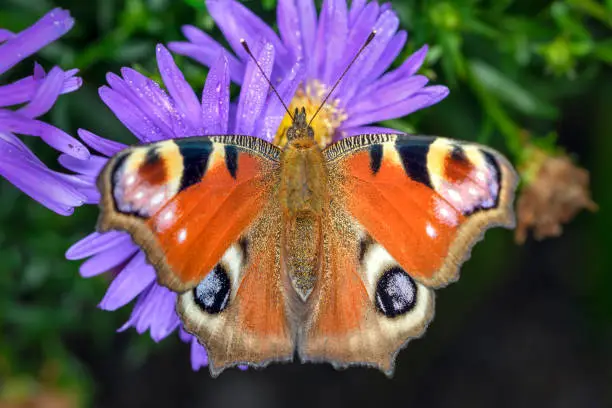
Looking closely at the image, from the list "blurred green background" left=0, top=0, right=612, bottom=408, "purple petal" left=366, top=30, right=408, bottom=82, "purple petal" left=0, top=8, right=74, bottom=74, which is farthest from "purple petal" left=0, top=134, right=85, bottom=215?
"purple petal" left=366, top=30, right=408, bottom=82

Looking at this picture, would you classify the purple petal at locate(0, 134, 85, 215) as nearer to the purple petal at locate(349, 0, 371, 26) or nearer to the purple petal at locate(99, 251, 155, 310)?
the purple petal at locate(99, 251, 155, 310)

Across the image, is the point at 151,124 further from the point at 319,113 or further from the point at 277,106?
the point at 319,113

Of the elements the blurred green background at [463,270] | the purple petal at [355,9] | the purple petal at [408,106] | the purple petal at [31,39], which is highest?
the purple petal at [31,39]

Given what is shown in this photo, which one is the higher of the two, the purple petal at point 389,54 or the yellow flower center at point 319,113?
the purple petal at point 389,54

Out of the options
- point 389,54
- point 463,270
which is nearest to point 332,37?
point 389,54

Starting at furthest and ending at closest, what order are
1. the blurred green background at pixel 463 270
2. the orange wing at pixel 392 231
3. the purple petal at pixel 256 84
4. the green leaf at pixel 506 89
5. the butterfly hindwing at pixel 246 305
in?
the green leaf at pixel 506 89 < the blurred green background at pixel 463 270 < the purple petal at pixel 256 84 < the butterfly hindwing at pixel 246 305 < the orange wing at pixel 392 231

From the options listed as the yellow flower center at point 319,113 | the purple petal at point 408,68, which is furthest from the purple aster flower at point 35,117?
the purple petal at point 408,68

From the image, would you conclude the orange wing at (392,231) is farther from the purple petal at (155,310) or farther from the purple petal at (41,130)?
the purple petal at (41,130)
